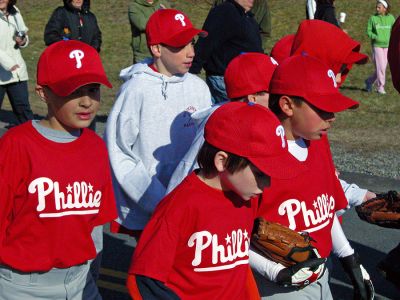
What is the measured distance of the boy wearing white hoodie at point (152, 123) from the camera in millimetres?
4812

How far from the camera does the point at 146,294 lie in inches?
124

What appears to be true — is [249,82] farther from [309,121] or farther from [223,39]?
[223,39]

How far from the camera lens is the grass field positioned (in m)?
12.7

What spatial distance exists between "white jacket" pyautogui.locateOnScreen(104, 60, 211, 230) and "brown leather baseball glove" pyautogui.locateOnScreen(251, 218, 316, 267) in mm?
1210

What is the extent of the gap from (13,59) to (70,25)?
96 cm

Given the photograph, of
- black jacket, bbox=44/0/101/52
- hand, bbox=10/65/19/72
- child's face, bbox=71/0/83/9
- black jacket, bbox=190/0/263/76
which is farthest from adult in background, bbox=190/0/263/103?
child's face, bbox=71/0/83/9

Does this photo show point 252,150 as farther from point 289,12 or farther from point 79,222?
point 289,12

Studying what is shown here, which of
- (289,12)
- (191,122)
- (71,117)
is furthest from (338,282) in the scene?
(289,12)

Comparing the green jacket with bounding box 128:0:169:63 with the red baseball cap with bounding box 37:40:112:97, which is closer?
the red baseball cap with bounding box 37:40:112:97

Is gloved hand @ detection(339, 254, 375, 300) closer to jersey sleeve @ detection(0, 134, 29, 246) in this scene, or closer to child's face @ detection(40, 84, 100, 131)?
child's face @ detection(40, 84, 100, 131)

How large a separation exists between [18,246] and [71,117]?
25.2 inches

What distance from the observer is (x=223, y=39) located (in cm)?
761

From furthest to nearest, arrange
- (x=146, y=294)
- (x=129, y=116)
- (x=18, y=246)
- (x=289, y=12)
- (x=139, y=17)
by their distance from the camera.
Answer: (x=289, y=12), (x=139, y=17), (x=129, y=116), (x=18, y=246), (x=146, y=294)

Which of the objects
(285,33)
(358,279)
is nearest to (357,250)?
(358,279)
